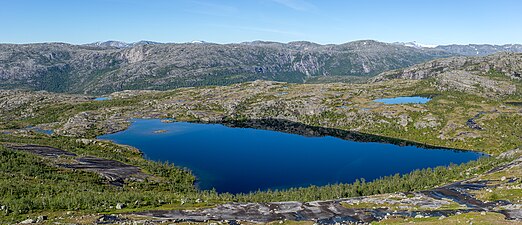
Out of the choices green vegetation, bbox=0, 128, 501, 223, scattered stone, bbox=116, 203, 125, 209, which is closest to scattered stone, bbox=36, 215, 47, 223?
green vegetation, bbox=0, 128, 501, 223

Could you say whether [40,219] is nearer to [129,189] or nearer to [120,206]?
[120,206]

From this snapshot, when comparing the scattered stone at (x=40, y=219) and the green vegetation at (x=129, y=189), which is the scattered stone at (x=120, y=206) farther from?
the scattered stone at (x=40, y=219)

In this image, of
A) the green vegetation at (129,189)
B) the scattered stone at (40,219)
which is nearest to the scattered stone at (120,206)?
the green vegetation at (129,189)

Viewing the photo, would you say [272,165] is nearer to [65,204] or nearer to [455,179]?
[455,179]

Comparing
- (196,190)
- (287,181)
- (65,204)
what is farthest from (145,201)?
(287,181)

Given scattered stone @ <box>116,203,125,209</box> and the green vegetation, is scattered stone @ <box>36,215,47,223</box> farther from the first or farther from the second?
scattered stone @ <box>116,203,125,209</box>

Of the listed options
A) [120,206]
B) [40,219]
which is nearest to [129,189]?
[120,206]

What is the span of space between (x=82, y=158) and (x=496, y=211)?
645 ft

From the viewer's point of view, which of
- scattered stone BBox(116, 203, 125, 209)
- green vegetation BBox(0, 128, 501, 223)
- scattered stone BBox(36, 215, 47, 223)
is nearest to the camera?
scattered stone BBox(36, 215, 47, 223)

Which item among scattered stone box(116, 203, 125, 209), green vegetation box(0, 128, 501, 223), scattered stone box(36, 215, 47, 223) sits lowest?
green vegetation box(0, 128, 501, 223)

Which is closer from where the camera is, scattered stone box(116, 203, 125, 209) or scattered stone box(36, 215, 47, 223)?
scattered stone box(36, 215, 47, 223)

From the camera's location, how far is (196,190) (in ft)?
525

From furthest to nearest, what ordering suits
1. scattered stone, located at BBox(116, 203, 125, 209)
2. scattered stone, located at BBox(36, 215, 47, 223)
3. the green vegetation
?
the green vegetation < scattered stone, located at BBox(116, 203, 125, 209) < scattered stone, located at BBox(36, 215, 47, 223)

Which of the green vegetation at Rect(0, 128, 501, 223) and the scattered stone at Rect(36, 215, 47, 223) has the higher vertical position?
the scattered stone at Rect(36, 215, 47, 223)
